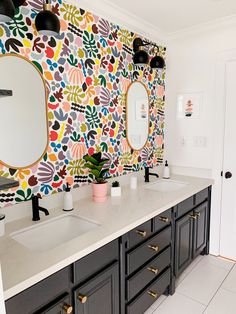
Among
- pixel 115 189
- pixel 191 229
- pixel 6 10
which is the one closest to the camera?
pixel 6 10

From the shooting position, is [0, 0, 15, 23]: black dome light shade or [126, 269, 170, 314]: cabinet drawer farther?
[126, 269, 170, 314]: cabinet drawer

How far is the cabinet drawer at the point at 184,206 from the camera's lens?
2144mm

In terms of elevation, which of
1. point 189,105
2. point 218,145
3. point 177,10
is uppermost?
point 177,10

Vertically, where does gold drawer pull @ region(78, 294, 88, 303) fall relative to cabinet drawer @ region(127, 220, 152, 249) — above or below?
below

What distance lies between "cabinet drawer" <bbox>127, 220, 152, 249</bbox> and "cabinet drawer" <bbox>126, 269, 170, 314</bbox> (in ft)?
1.35

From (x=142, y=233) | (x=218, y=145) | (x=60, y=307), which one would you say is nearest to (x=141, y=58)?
(x=218, y=145)

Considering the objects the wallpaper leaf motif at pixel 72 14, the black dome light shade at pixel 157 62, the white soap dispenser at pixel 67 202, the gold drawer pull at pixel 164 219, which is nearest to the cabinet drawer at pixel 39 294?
the white soap dispenser at pixel 67 202

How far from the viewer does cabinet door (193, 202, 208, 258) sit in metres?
2.46

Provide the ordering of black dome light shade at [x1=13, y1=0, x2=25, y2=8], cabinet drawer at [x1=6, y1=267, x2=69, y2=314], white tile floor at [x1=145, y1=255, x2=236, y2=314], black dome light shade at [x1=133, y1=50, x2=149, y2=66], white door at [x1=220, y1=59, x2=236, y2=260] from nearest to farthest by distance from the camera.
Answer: cabinet drawer at [x1=6, y1=267, x2=69, y2=314] → black dome light shade at [x1=13, y1=0, x2=25, y2=8] → white tile floor at [x1=145, y1=255, x2=236, y2=314] → black dome light shade at [x1=133, y1=50, x2=149, y2=66] → white door at [x1=220, y1=59, x2=236, y2=260]

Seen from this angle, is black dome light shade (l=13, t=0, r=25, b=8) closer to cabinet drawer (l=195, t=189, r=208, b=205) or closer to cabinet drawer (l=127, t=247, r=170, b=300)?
cabinet drawer (l=127, t=247, r=170, b=300)

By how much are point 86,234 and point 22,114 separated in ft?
2.92

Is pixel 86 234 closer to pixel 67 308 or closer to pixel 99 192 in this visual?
pixel 67 308

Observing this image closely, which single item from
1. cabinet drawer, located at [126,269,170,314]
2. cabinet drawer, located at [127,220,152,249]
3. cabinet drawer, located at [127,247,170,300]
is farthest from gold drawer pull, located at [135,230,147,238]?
cabinet drawer, located at [126,269,170,314]

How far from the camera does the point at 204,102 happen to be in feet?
8.98
